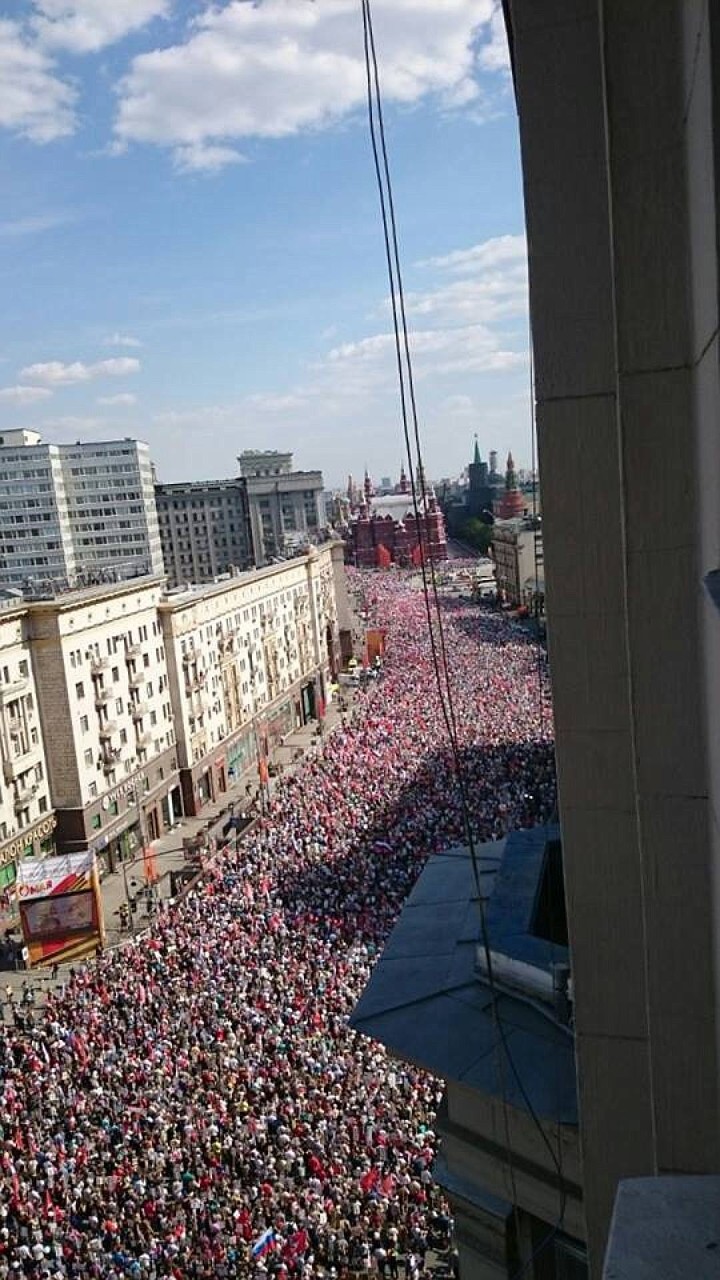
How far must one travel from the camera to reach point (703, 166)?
2963 mm

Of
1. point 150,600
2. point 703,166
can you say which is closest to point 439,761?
point 150,600

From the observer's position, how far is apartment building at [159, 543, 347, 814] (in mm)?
42000

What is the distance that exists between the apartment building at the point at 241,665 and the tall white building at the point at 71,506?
6518 cm

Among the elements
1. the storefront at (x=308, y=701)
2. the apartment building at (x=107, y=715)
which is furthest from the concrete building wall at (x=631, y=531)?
the storefront at (x=308, y=701)

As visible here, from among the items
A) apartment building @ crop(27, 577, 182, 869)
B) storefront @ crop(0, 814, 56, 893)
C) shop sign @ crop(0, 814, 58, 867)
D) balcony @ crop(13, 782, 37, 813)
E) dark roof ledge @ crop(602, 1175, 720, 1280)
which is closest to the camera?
dark roof ledge @ crop(602, 1175, 720, 1280)

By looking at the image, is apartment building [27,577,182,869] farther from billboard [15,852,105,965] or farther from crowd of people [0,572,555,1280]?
billboard [15,852,105,965]

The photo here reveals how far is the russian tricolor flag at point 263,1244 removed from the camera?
12359 mm

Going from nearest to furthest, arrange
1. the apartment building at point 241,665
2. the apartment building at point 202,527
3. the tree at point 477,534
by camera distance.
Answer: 1. the apartment building at point 241,665
2. the apartment building at point 202,527
3. the tree at point 477,534

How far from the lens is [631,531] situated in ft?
12.8

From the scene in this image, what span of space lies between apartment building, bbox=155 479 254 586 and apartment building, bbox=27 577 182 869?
98597mm

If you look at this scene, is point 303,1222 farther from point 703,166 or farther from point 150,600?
point 150,600

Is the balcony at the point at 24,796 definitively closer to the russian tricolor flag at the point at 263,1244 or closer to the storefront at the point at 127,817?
the storefront at the point at 127,817

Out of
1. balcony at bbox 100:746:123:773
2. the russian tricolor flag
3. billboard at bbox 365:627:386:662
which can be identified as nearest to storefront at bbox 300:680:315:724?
billboard at bbox 365:627:386:662

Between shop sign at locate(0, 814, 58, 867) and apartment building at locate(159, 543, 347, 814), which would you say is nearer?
shop sign at locate(0, 814, 58, 867)
